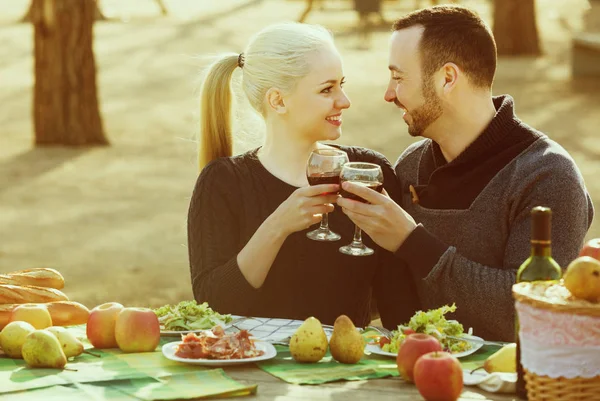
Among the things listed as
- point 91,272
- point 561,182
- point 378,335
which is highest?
point 561,182

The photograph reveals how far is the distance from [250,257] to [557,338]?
152cm

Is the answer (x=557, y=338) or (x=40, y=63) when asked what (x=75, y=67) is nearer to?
(x=40, y=63)

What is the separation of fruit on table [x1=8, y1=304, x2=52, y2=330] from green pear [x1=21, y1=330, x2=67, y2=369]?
0.34 m

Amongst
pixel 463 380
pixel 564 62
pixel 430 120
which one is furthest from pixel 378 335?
pixel 564 62

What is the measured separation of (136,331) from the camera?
11.3 ft

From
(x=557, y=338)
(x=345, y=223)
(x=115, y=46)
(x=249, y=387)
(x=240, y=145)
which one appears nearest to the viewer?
(x=557, y=338)

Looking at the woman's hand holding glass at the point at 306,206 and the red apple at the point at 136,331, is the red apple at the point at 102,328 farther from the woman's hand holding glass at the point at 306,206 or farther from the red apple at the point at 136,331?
the woman's hand holding glass at the point at 306,206

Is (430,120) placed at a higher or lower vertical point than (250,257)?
higher

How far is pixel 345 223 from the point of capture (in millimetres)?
4484

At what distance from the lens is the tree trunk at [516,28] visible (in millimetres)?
20688

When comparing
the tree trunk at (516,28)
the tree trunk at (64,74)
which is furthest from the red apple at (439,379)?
the tree trunk at (516,28)

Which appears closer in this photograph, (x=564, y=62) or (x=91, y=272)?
(x=91, y=272)

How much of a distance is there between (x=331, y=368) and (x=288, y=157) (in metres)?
1.41

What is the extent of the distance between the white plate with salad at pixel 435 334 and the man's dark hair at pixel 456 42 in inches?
52.1
